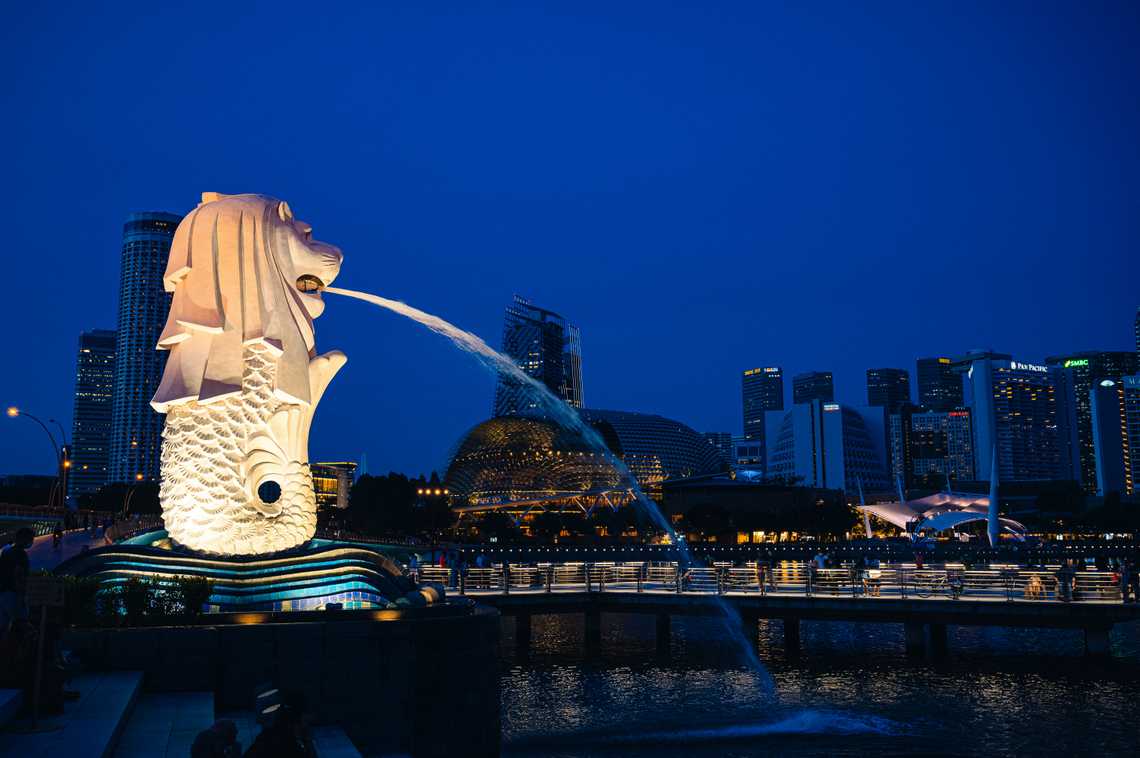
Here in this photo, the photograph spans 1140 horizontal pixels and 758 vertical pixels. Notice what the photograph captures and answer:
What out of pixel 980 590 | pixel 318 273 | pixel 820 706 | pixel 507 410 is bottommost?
pixel 820 706

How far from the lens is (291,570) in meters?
17.3

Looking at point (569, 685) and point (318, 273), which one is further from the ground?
point (318, 273)

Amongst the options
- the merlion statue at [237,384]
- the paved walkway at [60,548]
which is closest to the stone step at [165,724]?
the merlion statue at [237,384]

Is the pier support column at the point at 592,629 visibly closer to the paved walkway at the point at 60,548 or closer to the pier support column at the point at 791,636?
the pier support column at the point at 791,636

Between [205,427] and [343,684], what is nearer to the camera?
[343,684]

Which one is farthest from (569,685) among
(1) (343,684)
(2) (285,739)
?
(2) (285,739)

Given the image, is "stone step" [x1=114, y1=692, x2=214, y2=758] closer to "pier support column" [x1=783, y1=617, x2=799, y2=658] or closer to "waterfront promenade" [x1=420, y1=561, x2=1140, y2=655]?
"waterfront promenade" [x1=420, y1=561, x2=1140, y2=655]

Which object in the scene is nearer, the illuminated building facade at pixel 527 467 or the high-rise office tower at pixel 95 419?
the illuminated building facade at pixel 527 467

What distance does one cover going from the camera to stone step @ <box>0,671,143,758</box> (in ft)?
29.6

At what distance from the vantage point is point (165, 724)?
1114cm

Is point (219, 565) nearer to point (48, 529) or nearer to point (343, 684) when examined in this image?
point (343, 684)

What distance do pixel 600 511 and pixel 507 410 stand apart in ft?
177

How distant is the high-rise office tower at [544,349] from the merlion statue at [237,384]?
473 feet

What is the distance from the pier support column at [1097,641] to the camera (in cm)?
2898
